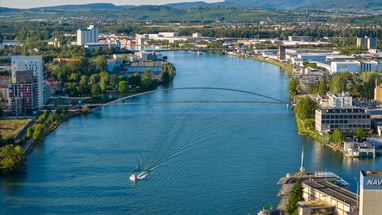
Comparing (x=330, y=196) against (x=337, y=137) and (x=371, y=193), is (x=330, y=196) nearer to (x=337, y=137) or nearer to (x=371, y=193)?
(x=371, y=193)

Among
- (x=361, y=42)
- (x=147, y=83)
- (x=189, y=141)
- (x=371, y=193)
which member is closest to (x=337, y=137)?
(x=189, y=141)

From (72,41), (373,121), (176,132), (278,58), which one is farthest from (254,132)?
(72,41)

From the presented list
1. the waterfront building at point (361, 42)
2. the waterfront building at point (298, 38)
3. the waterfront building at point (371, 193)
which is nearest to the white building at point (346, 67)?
the waterfront building at point (361, 42)

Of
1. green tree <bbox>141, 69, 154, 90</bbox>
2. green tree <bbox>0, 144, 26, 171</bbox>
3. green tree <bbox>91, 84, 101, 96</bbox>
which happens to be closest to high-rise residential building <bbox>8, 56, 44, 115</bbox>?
green tree <bbox>91, 84, 101, 96</bbox>

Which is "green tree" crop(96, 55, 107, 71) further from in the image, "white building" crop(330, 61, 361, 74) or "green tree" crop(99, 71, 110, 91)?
"white building" crop(330, 61, 361, 74)

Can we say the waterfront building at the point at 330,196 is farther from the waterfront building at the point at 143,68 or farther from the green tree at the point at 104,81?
the waterfront building at the point at 143,68

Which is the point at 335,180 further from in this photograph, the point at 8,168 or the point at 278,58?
the point at 278,58
